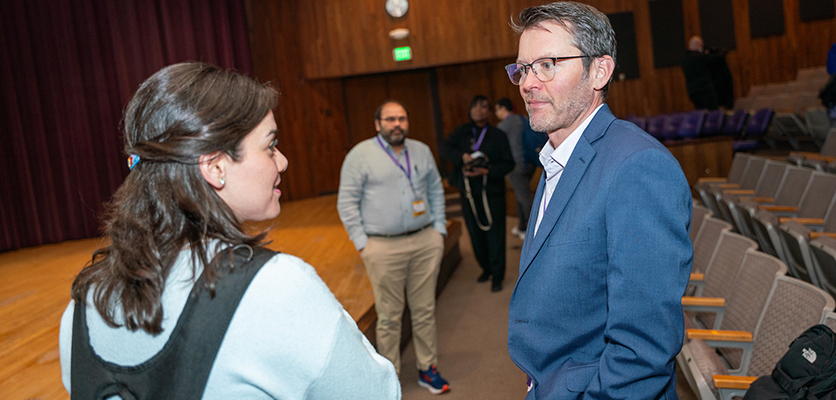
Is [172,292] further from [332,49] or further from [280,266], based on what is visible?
[332,49]

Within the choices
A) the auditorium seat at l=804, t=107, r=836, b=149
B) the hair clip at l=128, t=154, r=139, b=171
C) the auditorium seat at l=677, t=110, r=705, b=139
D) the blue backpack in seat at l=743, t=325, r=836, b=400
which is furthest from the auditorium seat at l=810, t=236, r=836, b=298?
the auditorium seat at l=677, t=110, r=705, b=139

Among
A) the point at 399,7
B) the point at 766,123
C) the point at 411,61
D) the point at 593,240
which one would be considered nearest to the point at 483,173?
the point at 593,240

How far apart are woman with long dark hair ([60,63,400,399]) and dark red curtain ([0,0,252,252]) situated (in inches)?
246

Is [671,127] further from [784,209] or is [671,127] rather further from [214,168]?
[214,168]

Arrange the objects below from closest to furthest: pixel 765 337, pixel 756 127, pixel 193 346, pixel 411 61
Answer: pixel 193 346, pixel 765 337, pixel 756 127, pixel 411 61

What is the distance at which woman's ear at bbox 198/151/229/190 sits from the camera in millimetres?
816

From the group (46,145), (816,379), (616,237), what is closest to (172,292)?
(616,237)

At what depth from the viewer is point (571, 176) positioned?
128 centimetres

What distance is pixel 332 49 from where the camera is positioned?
872cm

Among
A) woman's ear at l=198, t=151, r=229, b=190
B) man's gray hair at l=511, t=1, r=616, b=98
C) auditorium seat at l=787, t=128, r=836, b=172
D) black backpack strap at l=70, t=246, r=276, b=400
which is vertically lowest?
auditorium seat at l=787, t=128, r=836, b=172

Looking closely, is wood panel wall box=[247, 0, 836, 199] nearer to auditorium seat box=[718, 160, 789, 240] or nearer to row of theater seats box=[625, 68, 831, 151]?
row of theater seats box=[625, 68, 831, 151]

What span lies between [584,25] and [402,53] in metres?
7.64

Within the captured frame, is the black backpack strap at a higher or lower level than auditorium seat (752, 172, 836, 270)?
higher

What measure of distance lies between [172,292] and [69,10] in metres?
7.43
